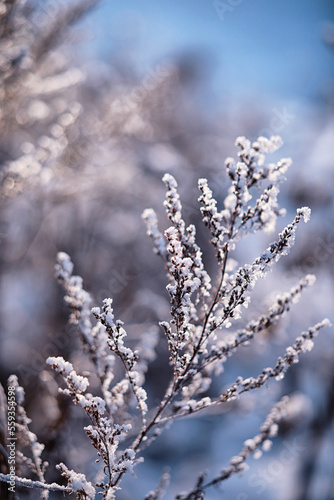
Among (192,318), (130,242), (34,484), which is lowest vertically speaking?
(34,484)

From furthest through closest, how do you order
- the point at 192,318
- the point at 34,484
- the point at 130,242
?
the point at 130,242 < the point at 192,318 < the point at 34,484

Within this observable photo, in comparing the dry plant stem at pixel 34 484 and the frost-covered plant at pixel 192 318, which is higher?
the frost-covered plant at pixel 192 318

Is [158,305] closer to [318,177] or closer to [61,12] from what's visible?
[318,177]

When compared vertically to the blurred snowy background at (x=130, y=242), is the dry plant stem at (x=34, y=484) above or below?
below

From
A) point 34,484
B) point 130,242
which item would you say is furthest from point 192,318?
point 130,242

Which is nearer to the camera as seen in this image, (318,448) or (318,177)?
(318,448)

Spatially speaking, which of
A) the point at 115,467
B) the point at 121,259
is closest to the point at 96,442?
A: the point at 115,467

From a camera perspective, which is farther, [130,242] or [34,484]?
[130,242]

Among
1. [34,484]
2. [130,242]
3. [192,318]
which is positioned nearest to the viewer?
[34,484]

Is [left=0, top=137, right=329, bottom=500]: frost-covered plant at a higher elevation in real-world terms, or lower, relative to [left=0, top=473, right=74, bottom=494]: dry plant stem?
higher

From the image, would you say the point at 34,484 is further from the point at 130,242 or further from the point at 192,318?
the point at 130,242

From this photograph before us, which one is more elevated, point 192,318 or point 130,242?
point 130,242
